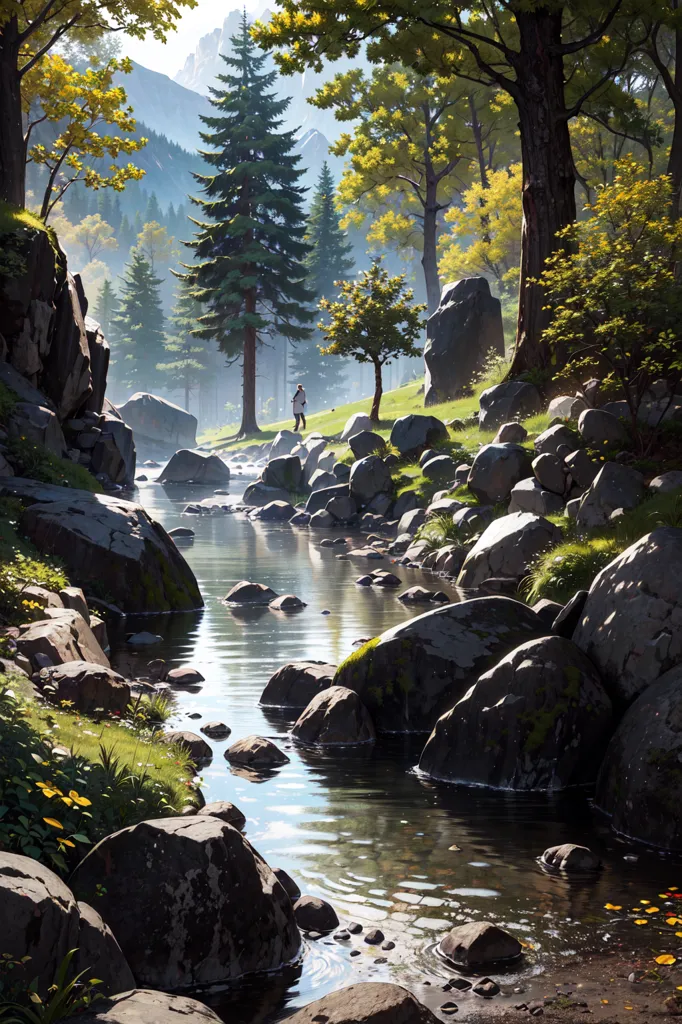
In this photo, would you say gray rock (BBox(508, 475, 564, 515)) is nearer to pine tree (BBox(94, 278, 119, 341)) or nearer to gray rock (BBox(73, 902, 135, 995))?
gray rock (BBox(73, 902, 135, 995))

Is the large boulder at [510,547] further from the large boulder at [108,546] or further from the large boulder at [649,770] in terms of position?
the large boulder at [649,770]

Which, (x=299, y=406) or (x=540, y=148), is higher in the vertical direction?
(x=540, y=148)

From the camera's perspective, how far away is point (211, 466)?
44.0m

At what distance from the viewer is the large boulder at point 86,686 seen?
823 centimetres

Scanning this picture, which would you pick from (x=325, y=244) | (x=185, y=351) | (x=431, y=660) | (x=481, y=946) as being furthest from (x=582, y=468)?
(x=185, y=351)

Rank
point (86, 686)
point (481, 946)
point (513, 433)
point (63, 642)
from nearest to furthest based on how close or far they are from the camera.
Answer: point (481, 946) → point (86, 686) → point (63, 642) → point (513, 433)

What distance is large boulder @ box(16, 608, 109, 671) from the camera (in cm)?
870

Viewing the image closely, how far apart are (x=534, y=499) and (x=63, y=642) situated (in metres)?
11.0

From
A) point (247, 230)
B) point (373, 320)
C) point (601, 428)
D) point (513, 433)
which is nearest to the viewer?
point (601, 428)

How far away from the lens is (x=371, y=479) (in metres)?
28.2

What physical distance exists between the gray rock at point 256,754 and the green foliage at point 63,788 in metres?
1.86

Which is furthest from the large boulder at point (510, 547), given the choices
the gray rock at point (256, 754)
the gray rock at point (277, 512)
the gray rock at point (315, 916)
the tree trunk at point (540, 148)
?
the gray rock at point (277, 512)

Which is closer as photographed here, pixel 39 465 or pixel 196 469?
pixel 39 465

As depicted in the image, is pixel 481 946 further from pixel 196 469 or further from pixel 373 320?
pixel 196 469
